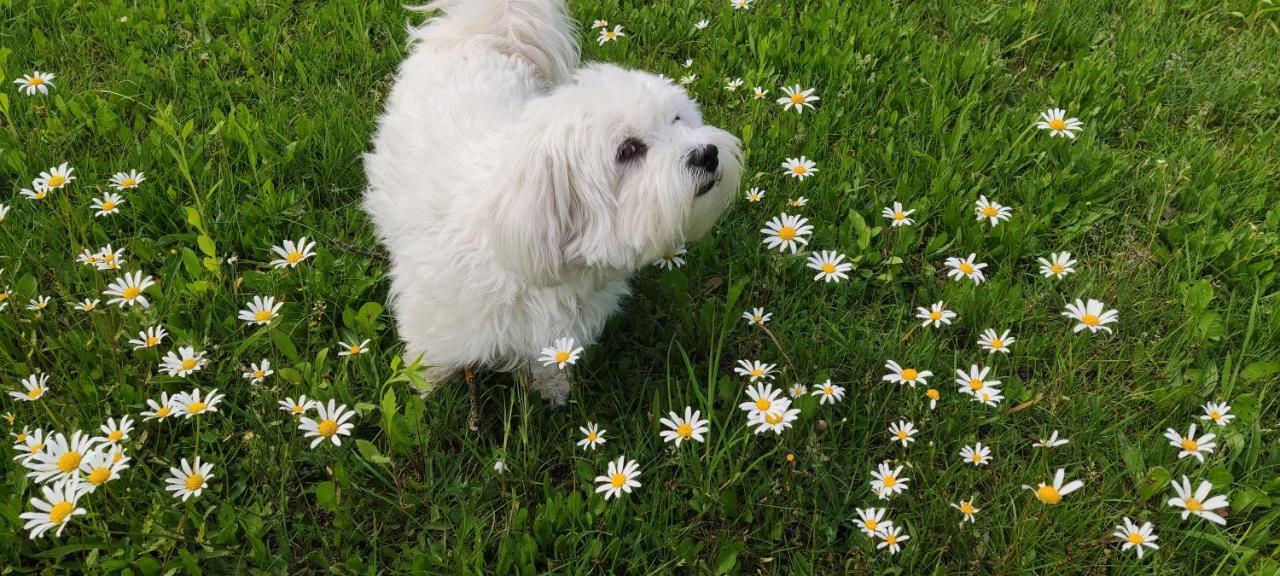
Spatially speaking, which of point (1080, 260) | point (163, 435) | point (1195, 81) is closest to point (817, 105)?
point (1080, 260)

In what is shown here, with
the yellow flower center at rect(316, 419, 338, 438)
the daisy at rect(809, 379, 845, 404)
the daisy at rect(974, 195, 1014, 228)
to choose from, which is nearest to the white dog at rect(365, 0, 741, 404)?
the yellow flower center at rect(316, 419, 338, 438)

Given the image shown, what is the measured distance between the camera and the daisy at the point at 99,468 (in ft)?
6.24

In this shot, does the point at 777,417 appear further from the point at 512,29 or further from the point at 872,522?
the point at 512,29

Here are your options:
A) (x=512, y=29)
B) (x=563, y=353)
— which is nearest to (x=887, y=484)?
(x=563, y=353)

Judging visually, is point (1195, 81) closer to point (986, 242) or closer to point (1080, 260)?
point (1080, 260)

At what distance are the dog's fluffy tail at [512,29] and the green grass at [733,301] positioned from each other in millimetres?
777

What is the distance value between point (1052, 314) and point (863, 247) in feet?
2.53

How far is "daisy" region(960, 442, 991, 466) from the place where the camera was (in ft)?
7.57

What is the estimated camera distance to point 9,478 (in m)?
2.40

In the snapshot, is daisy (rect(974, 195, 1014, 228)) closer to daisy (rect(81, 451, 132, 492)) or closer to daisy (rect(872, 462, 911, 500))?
daisy (rect(872, 462, 911, 500))

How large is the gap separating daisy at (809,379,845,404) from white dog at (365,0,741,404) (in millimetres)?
612

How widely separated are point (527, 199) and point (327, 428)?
0.80 metres

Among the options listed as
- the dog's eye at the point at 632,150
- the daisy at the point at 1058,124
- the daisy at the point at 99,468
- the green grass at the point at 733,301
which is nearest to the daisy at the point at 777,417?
the green grass at the point at 733,301

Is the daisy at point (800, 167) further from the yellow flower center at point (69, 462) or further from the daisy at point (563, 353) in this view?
the yellow flower center at point (69, 462)
